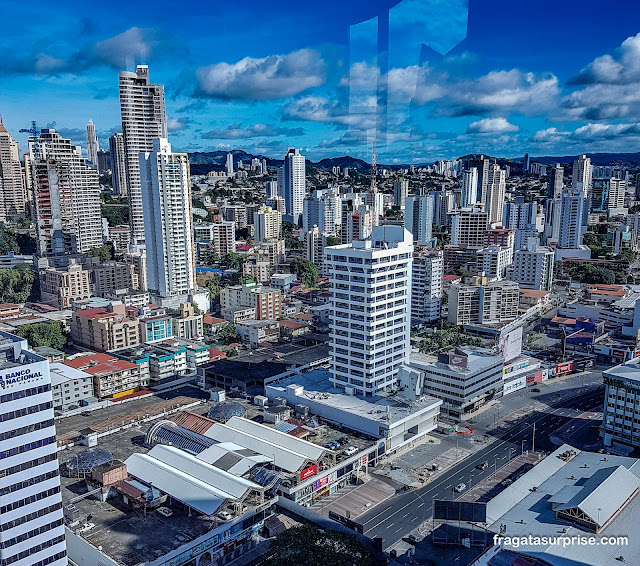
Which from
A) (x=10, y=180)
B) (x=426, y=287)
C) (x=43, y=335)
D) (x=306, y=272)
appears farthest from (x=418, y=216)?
(x=10, y=180)

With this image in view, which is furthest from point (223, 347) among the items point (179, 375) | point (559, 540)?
point (559, 540)

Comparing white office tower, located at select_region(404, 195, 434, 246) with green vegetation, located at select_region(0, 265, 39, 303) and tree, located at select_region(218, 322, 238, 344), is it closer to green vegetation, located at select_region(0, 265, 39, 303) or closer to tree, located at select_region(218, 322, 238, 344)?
tree, located at select_region(218, 322, 238, 344)

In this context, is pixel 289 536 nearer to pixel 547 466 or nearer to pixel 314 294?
pixel 547 466

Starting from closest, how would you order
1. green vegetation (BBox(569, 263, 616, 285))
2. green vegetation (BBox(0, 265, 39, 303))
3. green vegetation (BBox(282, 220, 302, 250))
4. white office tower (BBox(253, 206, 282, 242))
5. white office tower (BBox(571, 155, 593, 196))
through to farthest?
→ green vegetation (BBox(0, 265, 39, 303))
green vegetation (BBox(569, 263, 616, 285))
white office tower (BBox(253, 206, 282, 242))
green vegetation (BBox(282, 220, 302, 250))
white office tower (BBox(571, 155, 593, 196))

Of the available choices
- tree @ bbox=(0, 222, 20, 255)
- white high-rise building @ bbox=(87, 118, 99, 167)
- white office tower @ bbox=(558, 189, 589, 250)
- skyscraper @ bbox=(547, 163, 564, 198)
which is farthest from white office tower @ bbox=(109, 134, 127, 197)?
skyscraper @ bbox=(547, 163, 564, 198)

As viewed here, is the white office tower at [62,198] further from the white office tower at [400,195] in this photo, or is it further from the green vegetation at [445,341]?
the white office tower at [400,195]

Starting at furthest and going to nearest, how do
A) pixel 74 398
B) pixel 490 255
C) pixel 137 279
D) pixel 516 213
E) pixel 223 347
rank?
1. pixel 516 213
2. pixel 490 255
3. pixel 137 279
4. pixel 223 347
5. pixel 74 398
